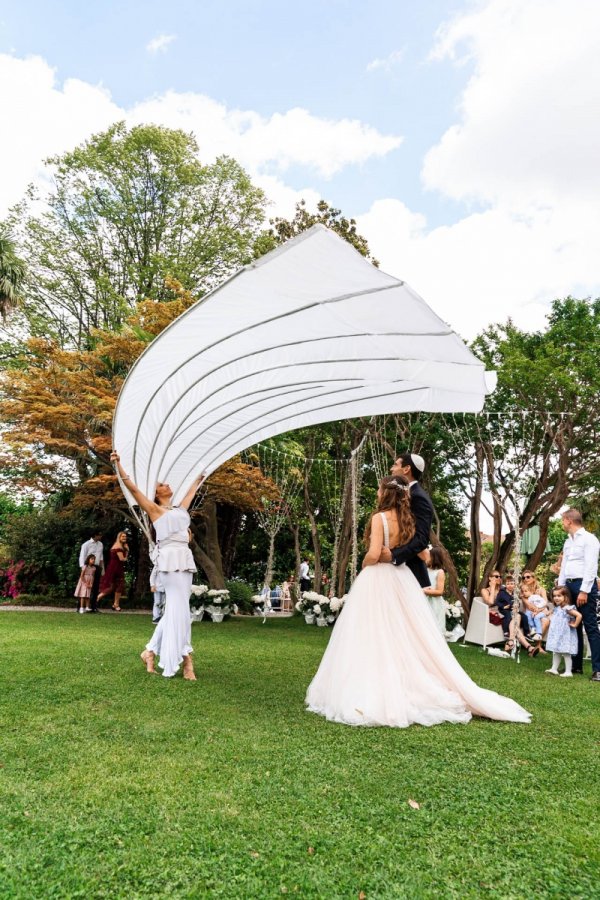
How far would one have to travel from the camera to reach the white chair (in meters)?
14.6

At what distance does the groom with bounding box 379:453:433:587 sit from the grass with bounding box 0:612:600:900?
1.49 m

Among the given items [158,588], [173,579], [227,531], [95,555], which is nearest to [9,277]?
[95,555]

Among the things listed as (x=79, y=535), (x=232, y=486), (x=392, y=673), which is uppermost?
(x=232, y=486)

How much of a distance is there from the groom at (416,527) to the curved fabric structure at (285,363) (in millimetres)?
1105

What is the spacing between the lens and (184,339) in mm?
6109

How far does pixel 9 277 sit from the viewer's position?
77.2ft

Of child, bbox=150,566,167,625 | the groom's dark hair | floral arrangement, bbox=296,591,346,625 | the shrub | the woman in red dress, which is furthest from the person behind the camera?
the shrub

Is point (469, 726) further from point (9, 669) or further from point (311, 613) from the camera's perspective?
point (311, 613)

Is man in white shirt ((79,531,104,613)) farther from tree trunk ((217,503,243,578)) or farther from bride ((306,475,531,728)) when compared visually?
bride ((306,475,531,728))

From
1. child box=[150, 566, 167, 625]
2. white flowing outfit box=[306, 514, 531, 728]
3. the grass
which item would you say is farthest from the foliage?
the grass

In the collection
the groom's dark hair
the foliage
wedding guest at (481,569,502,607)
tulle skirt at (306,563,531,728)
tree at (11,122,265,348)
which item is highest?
tree at (11,122,265,348)

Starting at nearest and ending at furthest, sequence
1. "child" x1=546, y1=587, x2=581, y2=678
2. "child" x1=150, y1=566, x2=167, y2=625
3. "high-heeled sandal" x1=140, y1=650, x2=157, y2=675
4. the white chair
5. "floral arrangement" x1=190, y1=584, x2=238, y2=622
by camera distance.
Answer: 1. "child" x1=150, y1=566, x2=167, y2=625
2. "high-heeled sandal" x1=140, y1=650, x2=157, y2=675
3. "child" x1=546, y1=587, x2=581, y2=678
4. the white chair
5. "floral arrangement" x1=190, y1=584, x2=238, y2=622

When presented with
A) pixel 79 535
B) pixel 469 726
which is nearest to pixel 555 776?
pixel 469 726

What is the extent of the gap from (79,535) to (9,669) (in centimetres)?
1583
